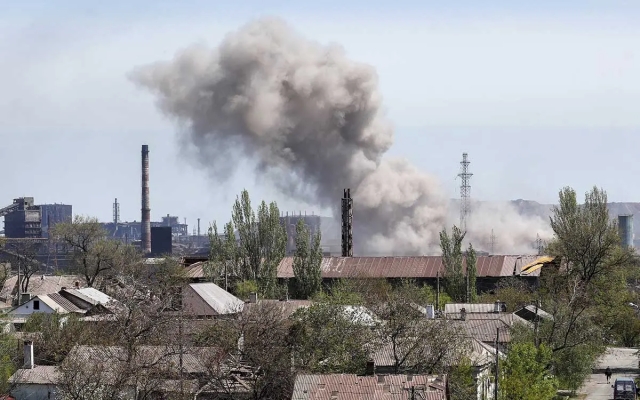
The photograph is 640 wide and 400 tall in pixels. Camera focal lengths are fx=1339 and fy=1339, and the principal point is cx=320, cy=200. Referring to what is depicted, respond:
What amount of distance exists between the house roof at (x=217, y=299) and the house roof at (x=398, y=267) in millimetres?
26275

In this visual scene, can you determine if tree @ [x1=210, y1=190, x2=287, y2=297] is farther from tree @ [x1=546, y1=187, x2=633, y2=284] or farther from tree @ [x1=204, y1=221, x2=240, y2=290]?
tree @ [x1=546, y1=187, x2=633, y2=284]

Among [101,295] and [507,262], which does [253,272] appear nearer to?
[101,295]

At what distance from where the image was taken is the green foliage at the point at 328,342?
1606 inches

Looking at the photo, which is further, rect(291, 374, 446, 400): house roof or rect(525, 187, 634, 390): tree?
rect(525, 187, 634, 390): tree

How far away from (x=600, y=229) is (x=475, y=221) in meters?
61.8

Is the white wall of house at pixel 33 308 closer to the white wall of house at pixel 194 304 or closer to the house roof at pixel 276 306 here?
the white wall of house at pixel 194 304

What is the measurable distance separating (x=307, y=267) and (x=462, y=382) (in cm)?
3920

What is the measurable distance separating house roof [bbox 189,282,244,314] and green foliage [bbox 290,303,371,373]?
7886mm

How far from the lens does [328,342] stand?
41.9 metres

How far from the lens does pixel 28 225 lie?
587ft

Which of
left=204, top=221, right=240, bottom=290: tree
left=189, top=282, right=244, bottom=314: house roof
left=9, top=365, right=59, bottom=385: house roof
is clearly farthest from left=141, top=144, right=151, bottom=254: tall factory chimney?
left=9, top=365, right=59, bottom=385: house roof

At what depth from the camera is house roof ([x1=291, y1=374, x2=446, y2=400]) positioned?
32.8 meters

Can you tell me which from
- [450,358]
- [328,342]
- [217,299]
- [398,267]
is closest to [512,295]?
[398,267]

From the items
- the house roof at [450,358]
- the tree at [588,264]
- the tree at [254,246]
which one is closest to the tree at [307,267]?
the tree at [254,246]
